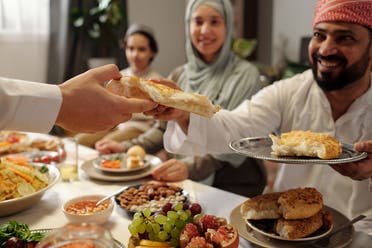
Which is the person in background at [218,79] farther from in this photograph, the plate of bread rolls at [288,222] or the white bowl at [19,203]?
the plate of bread rolls at [288,222]

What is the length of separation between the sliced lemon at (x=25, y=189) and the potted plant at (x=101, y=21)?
350 cm

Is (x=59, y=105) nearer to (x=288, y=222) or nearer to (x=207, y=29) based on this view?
(x=288, y=222)

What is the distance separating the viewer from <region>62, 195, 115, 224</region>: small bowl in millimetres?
1187

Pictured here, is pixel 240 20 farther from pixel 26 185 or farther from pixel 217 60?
pixel 26 185

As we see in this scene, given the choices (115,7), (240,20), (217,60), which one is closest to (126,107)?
(217,60)

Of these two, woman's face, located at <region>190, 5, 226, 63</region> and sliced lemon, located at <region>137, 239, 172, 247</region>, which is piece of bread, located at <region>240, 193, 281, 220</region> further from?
woman's face, located at <region>190, 5, 226, 63</region>

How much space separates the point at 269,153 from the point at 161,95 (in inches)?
14.5

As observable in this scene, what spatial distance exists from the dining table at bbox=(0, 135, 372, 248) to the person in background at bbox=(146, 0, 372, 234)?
9.5 inches

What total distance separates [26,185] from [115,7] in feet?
12.3

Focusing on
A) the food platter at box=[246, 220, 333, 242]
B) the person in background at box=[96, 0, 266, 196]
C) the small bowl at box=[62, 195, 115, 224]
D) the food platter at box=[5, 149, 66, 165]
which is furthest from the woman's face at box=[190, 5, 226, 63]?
the food platter at box=[246, 220, 333, 242]

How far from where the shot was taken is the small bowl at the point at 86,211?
119 centimetres

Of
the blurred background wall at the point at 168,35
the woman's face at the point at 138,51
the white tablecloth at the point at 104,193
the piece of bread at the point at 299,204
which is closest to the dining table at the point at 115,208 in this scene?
the white tablecloth at the point at 104,193

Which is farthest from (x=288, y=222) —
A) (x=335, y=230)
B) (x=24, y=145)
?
(x=24, y=145)

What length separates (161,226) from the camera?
1010mm
